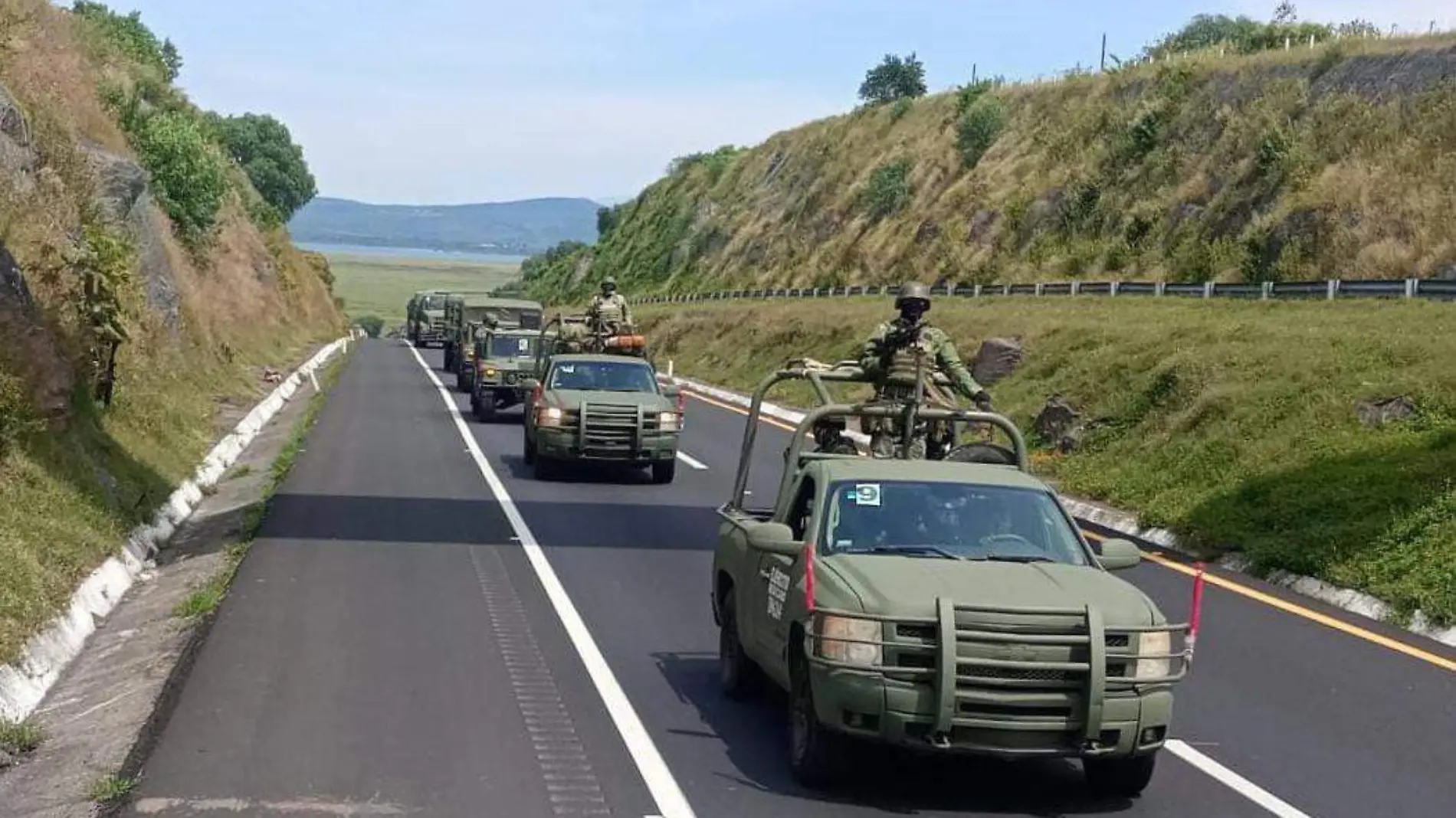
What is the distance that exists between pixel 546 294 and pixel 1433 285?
106333 mm

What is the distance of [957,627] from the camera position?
731cm

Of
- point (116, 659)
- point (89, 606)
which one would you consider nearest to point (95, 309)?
point (89, 606)

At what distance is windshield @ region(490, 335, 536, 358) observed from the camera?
109 ft

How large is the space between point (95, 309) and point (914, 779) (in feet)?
47.2

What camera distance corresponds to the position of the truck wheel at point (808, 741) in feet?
25.5

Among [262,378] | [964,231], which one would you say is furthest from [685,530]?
[964,231]

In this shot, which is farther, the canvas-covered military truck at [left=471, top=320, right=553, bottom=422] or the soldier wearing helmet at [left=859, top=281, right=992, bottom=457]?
the canvas-covered military truck at [left=471, top=320, right=553, bottom=422]

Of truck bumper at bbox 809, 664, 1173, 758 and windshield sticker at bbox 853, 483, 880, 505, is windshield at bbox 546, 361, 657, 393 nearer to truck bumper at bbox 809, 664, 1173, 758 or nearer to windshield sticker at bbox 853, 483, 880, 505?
windshield sticker at bbox 853, 483, 880, 505

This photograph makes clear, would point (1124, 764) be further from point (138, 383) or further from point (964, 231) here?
point (964, 231)

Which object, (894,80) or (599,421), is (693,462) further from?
(894,80)

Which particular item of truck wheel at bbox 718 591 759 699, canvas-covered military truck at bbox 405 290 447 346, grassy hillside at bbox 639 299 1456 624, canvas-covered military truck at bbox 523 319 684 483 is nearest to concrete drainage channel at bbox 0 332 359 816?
truck wheel at bbox 718 591 759 699

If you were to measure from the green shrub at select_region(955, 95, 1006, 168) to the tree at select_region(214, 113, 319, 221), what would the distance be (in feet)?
198

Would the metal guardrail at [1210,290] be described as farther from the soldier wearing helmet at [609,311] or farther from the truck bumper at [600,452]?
the truck bumper at [600,452]

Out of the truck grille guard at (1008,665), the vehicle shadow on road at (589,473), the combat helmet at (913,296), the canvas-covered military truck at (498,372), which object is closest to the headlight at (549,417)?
the vehicle shadow on road at (589,473)
